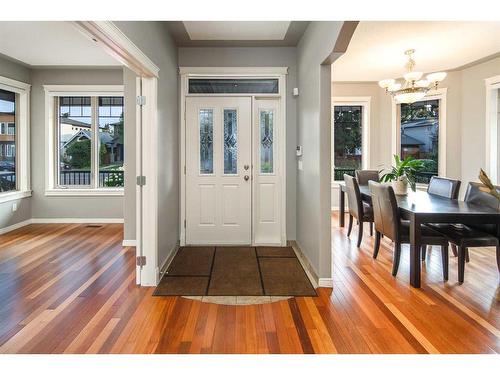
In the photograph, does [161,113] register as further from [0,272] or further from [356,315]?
[356,315]

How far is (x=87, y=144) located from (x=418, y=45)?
565 cm

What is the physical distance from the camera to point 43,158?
6117 mm

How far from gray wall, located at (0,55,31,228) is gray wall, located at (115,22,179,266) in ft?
7.32

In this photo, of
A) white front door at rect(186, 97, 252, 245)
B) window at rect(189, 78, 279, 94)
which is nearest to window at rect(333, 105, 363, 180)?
window at rect(189, 78, 279, 94)

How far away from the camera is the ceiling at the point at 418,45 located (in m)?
4.06

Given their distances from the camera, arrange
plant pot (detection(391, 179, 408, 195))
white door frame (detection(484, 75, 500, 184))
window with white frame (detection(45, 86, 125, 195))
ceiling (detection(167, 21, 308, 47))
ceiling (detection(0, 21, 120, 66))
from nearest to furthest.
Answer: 1. ceiling (detection(167, 21, 308, 47))
2. ceiling (detection(0, 21, 120, 66))
3. plant pot (detection(391, 179, 408, 195))
4. white door frame (detection(484, 75, 500, 184))
5. window with white frame (detection(45, 86, 125, 195))

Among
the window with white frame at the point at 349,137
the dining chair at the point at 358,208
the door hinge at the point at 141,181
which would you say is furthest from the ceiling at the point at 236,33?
the window with white frame at the point at 349,137

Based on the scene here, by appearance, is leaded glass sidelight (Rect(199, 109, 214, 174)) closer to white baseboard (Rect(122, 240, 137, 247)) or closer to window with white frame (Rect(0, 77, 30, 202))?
white baseboard (Rect(122, 240, 137, 247))

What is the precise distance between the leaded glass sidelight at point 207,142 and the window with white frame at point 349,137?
11.1 ft

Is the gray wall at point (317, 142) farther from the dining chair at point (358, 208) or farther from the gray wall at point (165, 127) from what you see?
the gray wall at point (165, 127)

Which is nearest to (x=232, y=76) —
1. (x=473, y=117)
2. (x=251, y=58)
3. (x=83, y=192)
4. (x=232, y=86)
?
(x=232, y=86)

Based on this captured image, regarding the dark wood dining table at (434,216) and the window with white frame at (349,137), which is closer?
the dark wood dining table at (434,216)

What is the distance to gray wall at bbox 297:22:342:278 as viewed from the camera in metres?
3.31

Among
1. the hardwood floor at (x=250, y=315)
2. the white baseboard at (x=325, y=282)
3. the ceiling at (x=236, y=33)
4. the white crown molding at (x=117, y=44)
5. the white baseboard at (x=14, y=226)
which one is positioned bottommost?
the hardwood floor at (x=250, y=315)
